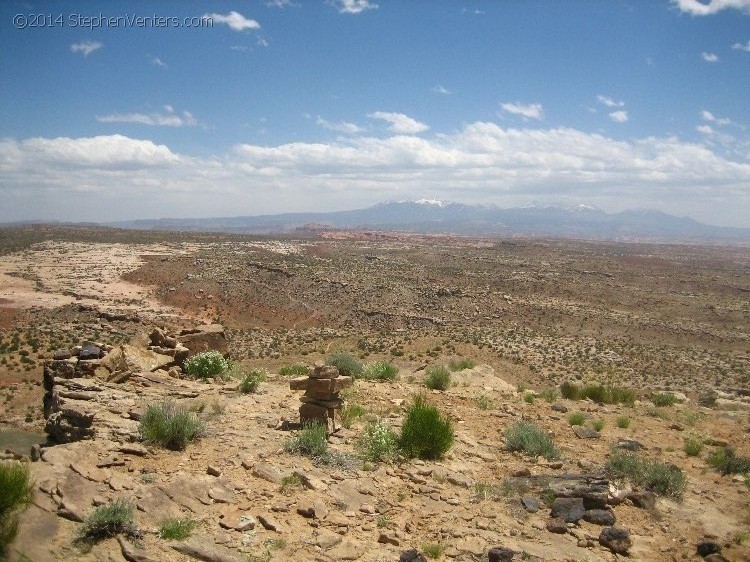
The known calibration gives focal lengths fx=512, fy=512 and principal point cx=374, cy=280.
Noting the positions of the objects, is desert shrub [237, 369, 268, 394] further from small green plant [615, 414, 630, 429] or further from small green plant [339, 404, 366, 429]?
small green plant [615, 414, 630, 429]

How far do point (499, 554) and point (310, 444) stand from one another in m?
3.83

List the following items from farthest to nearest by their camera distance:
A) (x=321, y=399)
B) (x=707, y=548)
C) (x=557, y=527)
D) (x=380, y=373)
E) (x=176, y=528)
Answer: (x=380, y=373) < (x=321, y=399) < (x=557, y=527) < (x=707, y=548) < (x=176, y=528)

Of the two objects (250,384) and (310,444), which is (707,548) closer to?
(310,444)

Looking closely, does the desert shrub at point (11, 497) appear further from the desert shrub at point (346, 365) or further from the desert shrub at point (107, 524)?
the desert shrub at point (346, 365)

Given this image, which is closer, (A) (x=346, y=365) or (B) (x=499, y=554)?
(B) (x=499, y=554)

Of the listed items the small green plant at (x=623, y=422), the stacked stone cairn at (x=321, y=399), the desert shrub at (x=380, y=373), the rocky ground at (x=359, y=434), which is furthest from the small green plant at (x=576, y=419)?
the stacked stone cairn at (x=321, y=399)

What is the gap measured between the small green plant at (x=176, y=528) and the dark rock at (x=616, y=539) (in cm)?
572

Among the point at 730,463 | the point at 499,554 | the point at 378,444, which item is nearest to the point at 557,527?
the point at 499,554

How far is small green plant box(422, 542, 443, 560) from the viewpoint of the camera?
659 cm

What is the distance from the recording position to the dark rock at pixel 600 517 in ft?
25.9

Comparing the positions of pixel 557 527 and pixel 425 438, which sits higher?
pixel 425 438

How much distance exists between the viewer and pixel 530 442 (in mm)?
10492

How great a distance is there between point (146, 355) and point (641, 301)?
165 ft

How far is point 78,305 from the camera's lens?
3609cm
